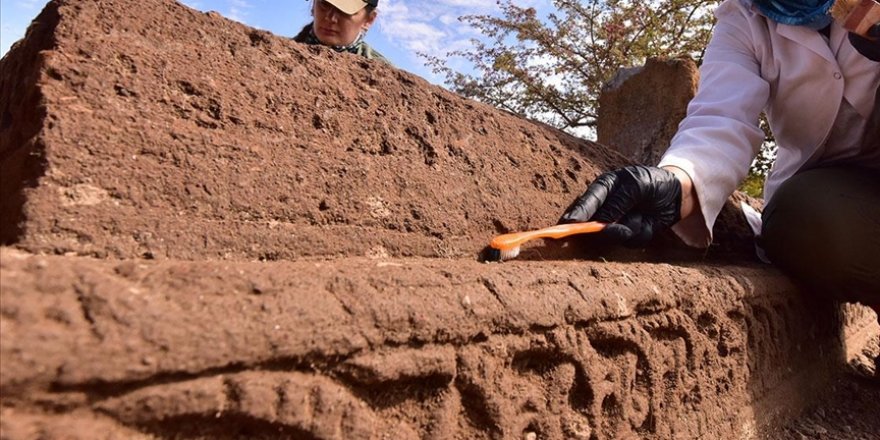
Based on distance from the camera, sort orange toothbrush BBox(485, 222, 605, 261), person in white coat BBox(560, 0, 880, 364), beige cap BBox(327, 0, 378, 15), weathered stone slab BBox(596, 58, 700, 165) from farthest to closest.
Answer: weathered stone slab BBox(596, 58, 700, 165), beige cap BBox(327, 0, 378, 15), person in white coat BBox(560, 0, 880, 364), orange toothbrush BBox(485, 222, 605, 261)

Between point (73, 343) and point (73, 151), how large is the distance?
0.95 ft

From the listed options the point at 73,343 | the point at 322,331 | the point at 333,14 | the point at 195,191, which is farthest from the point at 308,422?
the point at 333,14

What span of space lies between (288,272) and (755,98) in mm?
1374

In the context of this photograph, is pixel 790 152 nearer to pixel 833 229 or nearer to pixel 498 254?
pixel 833 229

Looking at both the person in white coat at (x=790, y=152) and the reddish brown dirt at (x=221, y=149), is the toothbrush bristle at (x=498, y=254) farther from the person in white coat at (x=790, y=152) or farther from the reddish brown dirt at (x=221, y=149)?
the person in white coat at (x=790, y=152)

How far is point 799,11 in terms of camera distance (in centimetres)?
142

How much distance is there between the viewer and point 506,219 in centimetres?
110

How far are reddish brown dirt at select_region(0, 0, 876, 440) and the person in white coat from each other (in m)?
0.20

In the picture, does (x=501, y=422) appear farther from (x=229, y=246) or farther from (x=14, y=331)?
(x=14, y=331)

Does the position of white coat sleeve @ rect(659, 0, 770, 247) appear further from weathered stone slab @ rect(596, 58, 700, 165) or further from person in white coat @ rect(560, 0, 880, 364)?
weathered stone slab @ rect(596, 58, 700, 165)

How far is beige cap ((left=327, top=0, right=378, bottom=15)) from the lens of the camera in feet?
5.76

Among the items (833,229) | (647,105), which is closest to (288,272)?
(833,229)

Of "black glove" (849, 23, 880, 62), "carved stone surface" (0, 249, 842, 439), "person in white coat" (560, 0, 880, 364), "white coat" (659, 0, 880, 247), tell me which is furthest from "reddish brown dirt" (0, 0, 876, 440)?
"black glove" (849, 23, 880, 62)

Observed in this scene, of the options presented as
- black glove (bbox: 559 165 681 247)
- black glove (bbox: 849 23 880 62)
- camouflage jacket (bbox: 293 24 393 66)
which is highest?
camouflage jacket (bbox: 293 24 393 66)
